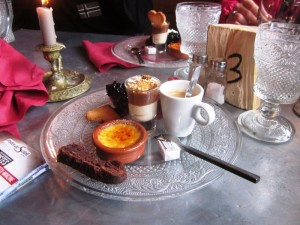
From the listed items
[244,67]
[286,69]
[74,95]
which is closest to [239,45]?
[244,67]

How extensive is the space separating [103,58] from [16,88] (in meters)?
0.36

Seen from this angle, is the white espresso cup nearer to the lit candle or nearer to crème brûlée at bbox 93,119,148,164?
crème brûlée at bbox 93,119,148,164

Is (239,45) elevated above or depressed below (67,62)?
above

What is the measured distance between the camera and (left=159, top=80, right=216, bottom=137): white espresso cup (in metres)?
0.58

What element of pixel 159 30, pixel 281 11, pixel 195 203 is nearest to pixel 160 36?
pixel 159 30

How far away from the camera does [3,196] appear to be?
47cm

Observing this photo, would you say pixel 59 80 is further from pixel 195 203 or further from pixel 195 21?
pixel 195 203

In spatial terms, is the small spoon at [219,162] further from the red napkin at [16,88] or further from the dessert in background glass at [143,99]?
the red napkin at [16,88]

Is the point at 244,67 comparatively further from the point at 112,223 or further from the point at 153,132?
the point at 112,223

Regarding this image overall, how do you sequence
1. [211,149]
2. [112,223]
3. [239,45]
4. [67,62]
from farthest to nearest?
[67,62] < [239,45] < [211,149] < [112,223]

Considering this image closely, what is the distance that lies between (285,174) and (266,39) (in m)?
0.28

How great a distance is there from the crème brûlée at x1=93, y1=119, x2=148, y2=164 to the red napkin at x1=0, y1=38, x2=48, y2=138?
0.70ft

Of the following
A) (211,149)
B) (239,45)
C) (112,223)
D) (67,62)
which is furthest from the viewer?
(67,62)

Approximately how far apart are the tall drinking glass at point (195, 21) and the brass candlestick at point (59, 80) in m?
0.31
